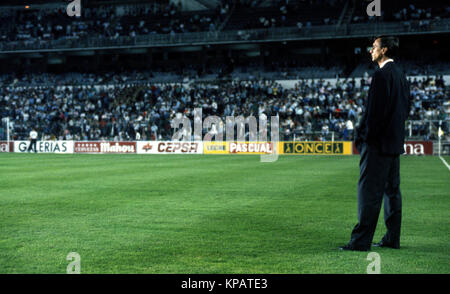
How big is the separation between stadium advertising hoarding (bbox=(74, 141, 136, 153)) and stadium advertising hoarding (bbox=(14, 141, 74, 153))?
606 mm

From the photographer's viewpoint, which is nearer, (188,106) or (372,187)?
(372,187)

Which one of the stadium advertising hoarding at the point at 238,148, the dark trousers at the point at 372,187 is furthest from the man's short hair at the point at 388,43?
the stadium advertising hoarding at the point at 238,148

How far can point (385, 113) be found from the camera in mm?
6082

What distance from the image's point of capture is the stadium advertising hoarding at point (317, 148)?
114 ft

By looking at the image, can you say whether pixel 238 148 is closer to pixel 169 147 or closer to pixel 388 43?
pixel 169 147

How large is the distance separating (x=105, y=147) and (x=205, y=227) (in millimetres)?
31705

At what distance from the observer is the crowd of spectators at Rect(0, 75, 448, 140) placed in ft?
116

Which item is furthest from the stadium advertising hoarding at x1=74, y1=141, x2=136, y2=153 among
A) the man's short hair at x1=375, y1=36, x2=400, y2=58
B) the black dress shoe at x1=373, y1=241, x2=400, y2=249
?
the man's short hair at x1=375, y1=36, x2=400, y2=58

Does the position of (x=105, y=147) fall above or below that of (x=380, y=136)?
below

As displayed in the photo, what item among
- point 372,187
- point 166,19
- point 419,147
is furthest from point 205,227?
point 166,19

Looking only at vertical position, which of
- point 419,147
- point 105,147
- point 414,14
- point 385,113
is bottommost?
point 419,147

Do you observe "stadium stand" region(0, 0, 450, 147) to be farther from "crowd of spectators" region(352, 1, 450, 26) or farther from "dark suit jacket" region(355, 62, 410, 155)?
"dark suit jacket" region(355, 62, 410, 155)

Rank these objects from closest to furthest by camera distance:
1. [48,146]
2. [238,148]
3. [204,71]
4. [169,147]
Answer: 1. [238,148]
2. [169,147]
3. [48,146]
4. [204,71]

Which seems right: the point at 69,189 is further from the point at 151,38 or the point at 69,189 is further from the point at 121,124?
the point at 151,38
